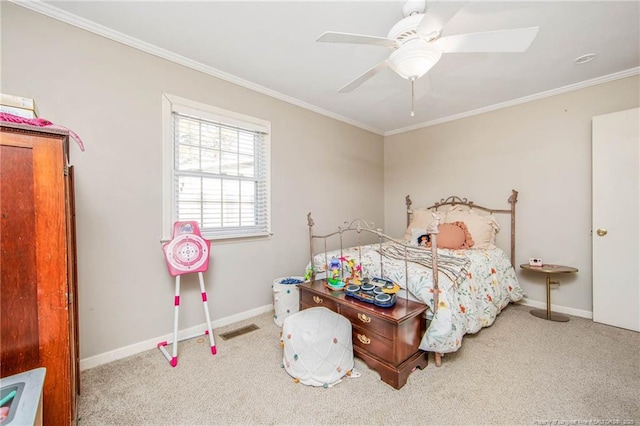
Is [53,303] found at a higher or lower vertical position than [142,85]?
lower

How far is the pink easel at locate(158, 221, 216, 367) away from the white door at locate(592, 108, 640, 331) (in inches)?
152

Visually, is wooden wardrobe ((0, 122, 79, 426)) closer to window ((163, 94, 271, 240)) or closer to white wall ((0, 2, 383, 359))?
white wall ((0, 2, 383, 359))

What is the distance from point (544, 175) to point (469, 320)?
7.26 feet

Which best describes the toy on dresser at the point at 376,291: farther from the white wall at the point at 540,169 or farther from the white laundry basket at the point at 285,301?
the white wall at the point at 540,169

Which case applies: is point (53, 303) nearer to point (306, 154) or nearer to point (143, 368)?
point (143, 368)

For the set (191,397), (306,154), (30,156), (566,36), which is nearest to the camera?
(30,156)

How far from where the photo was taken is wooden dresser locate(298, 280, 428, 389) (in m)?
1.80

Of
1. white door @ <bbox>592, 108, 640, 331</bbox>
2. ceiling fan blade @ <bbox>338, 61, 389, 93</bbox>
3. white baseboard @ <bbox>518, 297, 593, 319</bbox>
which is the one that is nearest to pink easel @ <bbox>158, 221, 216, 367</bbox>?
ceiling fan blade @ <bbox>338, 61, 389, 93</bbox>

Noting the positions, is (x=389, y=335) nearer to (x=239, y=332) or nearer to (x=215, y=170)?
(x=239, y=332)

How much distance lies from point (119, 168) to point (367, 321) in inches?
89.7

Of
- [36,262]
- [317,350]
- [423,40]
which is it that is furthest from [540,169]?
[36,262]

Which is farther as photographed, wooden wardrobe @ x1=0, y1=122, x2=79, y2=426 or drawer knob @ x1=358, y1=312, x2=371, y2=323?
drawer knob @ x1=358, y1=312, x2=371, y2=323

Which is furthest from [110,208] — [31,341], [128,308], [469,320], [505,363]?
[505,363]

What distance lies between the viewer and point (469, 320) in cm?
221
